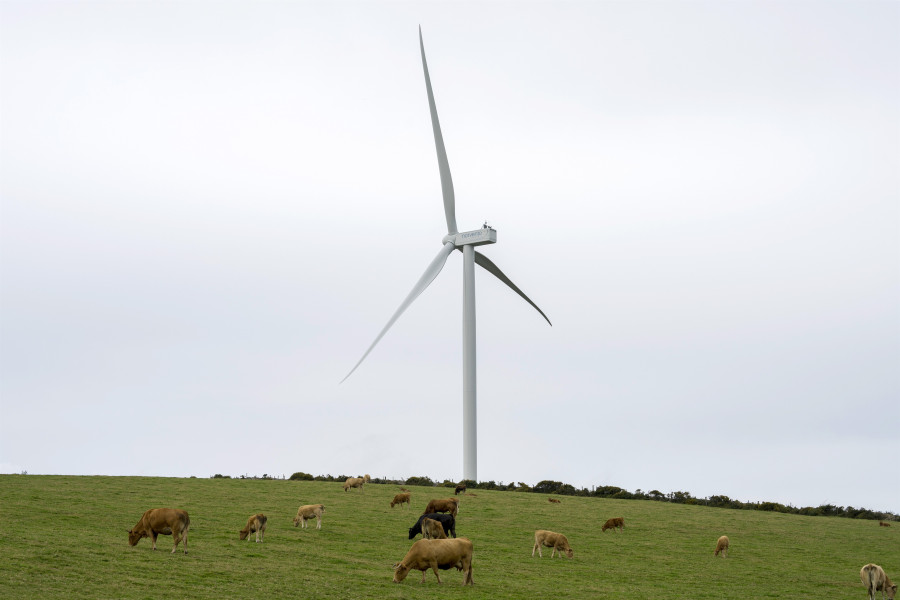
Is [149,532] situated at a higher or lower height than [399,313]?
lower

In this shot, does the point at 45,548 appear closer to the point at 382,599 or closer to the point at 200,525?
the point at 200,525

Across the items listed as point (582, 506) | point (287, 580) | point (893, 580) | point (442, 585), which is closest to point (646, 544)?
point (893, 580)

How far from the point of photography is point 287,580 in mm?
23234

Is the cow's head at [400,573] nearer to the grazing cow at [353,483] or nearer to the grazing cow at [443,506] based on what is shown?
the grazing cow at [443,506]

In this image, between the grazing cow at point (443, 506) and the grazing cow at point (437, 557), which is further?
the grazing cow at point (443, 506)

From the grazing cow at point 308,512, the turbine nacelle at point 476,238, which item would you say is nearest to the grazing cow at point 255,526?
the grazing cow at point 308,512

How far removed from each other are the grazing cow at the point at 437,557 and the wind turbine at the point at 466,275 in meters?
33.9

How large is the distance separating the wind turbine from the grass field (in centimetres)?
963

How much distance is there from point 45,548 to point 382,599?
9.96 m

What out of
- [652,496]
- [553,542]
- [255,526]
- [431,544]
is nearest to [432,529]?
[431,544]

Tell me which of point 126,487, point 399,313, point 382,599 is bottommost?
point 382,599

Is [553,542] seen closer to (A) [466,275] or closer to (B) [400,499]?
→ (B) [400,499]

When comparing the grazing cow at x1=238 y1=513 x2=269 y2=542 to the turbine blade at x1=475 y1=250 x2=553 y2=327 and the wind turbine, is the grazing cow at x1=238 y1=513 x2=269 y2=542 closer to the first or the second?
the wind turbine

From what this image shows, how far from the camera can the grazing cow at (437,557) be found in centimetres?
2350
